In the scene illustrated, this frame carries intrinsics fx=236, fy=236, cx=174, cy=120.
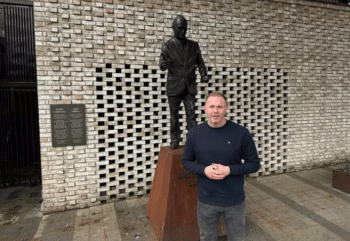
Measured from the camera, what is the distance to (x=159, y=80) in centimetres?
532

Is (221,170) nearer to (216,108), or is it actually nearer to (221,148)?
(221,148)

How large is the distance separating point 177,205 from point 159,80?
9.39ft

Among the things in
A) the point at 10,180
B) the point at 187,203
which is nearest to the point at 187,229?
the point at 187,203

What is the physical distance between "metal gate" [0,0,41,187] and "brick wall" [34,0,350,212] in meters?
1.78

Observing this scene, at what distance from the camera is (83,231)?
12.9 feet

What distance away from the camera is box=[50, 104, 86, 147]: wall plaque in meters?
4.62

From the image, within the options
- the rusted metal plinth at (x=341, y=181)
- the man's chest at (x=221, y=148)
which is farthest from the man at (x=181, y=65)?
the rusted metal plinth at (x=341, y=181)

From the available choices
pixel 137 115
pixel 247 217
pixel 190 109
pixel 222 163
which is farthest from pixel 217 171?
pixel 137 115

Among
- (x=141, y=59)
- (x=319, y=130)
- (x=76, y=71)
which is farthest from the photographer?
(x=319, y=130)

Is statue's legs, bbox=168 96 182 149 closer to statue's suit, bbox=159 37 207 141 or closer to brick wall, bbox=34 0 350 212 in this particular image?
statue's suit, bbox=159 37 207 141

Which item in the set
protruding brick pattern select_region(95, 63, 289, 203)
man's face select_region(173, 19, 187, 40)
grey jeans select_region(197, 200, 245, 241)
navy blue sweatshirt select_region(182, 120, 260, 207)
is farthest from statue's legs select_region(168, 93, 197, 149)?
grey jeans select_region(197, 200, 245, 241)

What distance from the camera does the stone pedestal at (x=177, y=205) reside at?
11.3 feet

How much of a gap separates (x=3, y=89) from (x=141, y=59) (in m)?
3.57

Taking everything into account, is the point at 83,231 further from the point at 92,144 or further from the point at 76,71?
the point at 76,71
